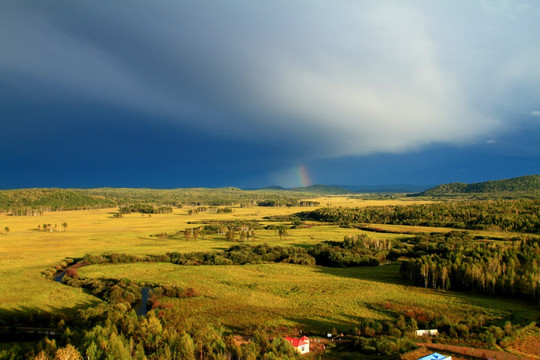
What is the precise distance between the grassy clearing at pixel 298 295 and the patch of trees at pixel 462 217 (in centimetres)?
7371

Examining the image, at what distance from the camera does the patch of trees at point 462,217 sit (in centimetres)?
10881

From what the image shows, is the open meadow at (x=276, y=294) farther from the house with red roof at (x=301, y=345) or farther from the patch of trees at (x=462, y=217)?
the patch of trees at (x=462, y=217)

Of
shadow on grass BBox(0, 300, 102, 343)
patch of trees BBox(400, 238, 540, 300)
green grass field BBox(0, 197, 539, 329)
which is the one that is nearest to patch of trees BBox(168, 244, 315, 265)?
green grass field BBox(0, 197, 539, 329)

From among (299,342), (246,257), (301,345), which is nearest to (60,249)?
(246,257)

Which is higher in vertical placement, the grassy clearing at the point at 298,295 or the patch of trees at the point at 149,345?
the patch of trees at the point at 149,345

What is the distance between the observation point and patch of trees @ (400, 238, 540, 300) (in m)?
44.7

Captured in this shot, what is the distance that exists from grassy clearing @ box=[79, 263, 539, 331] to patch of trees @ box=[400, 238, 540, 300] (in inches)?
97.2

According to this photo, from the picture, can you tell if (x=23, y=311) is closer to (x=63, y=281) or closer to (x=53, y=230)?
(x=63, y=281)

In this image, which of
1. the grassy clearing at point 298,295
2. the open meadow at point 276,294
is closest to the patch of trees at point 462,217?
the open meadow at point 276,294

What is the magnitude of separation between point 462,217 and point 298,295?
115m

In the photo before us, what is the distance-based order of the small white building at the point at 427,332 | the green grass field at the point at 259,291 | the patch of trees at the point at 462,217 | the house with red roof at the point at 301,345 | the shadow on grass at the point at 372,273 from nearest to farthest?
the house with red roof at the point at 301,345 → the small white building at the point at 427,332 → the green grass field at the point at 259,291 → the shadow on grass at the point at 372,273 → the patch of trees at the point at 462,217

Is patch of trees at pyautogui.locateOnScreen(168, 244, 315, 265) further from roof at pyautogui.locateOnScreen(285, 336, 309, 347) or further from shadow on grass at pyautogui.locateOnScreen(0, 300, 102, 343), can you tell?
roof at pyautogui.locateOnScreen(285, 336, 309, 347)

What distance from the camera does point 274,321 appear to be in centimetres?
3619

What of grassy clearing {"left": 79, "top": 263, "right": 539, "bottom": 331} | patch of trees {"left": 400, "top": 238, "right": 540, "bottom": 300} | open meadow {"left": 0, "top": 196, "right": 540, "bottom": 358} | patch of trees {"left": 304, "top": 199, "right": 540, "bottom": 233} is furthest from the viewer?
patch of trees {"left": 304, "top": 199, "right": 540, "bottom": 233}
